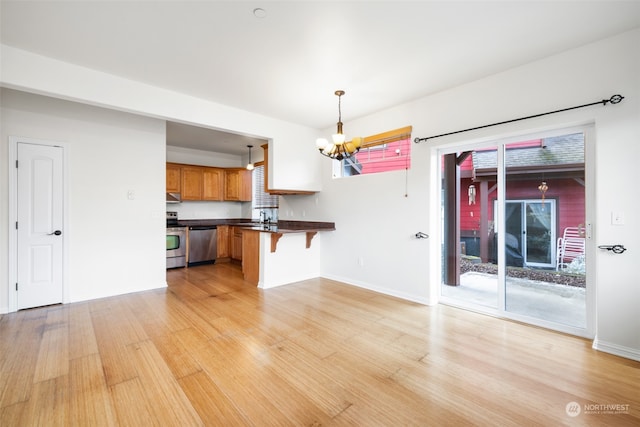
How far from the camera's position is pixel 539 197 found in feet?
10.2

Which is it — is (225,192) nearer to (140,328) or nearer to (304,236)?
(304,236)

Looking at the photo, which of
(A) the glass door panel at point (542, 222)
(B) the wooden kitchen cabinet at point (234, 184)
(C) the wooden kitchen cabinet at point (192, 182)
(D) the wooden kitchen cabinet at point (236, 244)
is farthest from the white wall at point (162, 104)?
(A) the glass door panel at point (542, 222)

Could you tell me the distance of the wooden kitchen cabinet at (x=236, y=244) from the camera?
6680 mm

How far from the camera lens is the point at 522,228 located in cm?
325

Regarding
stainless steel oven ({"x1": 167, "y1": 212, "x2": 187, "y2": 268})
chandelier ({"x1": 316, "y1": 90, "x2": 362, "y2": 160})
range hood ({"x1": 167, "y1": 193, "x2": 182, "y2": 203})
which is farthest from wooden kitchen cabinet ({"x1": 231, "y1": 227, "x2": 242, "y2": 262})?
chandelier ({"x1": 316, "y1": 90, "x2": 362, "y2": 160})

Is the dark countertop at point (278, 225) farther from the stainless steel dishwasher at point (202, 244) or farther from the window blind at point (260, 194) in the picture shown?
the window blind at point (260, 194)

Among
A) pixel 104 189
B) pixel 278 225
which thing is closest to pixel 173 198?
pixel 104 189

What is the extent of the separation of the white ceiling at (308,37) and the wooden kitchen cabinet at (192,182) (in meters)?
3.45

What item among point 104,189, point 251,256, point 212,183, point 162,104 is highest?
point 162,104

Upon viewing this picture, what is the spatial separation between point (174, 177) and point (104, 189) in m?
2.44

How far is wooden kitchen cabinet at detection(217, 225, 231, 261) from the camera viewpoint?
22.4 ft

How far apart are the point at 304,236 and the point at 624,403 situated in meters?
4.21

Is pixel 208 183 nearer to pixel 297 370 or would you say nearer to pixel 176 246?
pixel 176 246

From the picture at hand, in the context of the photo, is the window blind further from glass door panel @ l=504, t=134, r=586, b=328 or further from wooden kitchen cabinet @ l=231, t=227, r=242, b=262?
glass door panel @ l=504, t=134, r=586, b=328
